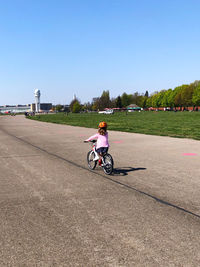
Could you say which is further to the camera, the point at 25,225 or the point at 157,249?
the point at 25,225

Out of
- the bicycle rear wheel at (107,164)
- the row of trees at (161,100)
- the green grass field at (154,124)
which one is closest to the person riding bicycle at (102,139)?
the bicycle rear wheel at (107,164)

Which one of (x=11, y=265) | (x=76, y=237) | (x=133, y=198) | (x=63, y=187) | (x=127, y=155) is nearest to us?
(x=11, y=265)

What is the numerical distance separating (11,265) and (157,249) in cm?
176

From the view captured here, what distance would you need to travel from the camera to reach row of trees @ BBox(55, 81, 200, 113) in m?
112

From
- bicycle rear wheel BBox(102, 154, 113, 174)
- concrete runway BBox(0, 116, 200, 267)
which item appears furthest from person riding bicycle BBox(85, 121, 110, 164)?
concrete runway BBox(0, 116, 200, 267)

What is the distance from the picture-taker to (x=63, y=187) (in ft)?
21.1

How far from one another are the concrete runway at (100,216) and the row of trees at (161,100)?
100 metres

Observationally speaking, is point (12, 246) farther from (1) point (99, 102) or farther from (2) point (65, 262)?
(1) point (99, 102)

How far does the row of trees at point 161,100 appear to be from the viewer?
111812 mm

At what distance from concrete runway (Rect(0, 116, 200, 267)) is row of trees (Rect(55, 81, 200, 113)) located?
100m

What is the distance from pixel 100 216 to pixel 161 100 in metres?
147

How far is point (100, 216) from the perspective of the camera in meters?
4.62

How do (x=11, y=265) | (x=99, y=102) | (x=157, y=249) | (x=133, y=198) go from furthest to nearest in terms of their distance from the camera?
(x=99, y=102), (x=133, y=198), (x=157, y=249), (x=11, y=265)

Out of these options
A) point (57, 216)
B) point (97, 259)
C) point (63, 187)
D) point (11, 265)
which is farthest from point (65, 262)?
point (63, 187)
